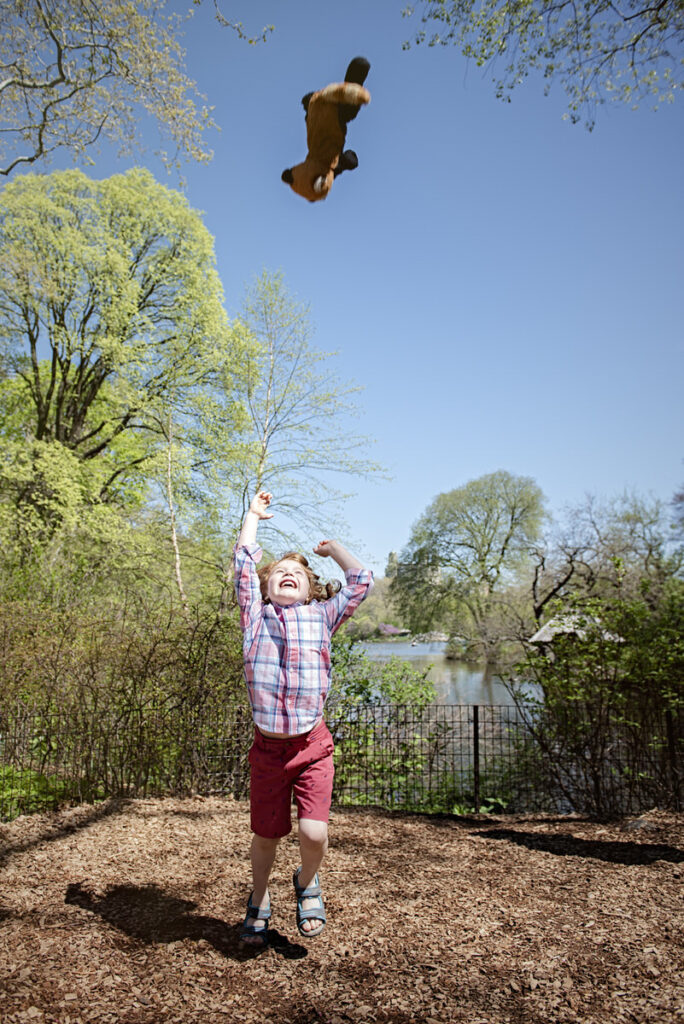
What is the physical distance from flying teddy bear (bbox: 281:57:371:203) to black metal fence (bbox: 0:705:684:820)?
4.26m

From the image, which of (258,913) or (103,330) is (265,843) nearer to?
(258,913)

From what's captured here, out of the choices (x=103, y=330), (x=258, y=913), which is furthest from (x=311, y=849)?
(x=103, y=330)

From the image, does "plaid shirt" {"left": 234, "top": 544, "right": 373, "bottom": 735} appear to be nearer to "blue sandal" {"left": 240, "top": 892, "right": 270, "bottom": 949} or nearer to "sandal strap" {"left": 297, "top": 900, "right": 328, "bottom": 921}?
"sandal strap" {"left": 297, "top": 900, "right": 328, "bottom": 921}

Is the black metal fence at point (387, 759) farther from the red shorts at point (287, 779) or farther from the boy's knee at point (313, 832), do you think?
the boy's knee at point (313, 832)

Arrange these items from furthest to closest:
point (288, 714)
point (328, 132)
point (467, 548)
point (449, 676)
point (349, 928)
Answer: point (467, 548), point (449, 676), point (349, 928), point (288, 714), point (328, 132)

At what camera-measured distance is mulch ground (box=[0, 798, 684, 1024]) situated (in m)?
2.12

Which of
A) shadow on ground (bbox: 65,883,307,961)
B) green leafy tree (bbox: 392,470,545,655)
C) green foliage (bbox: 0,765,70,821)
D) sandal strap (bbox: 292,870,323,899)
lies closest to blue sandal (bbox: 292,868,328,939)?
sandal strap (bbox: 292,870,323,899)

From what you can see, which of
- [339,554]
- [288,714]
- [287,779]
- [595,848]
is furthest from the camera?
[595,848]

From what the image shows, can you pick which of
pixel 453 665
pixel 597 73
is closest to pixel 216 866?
pixel 597 73

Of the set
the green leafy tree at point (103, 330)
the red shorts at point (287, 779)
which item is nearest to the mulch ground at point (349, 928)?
the red shorts at point (287, 779)

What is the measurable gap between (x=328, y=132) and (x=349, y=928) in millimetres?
3157

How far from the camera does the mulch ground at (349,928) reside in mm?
2125

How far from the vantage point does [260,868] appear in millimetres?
2518

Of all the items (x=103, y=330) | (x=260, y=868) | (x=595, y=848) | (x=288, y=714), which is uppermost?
(x=103, y=330)
